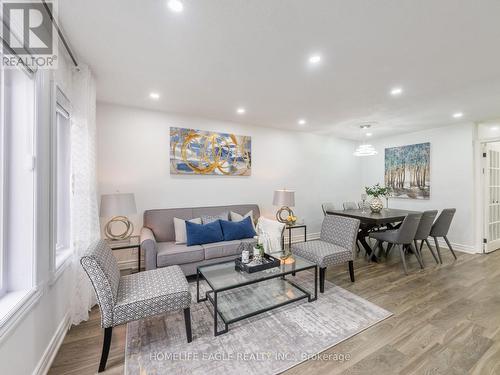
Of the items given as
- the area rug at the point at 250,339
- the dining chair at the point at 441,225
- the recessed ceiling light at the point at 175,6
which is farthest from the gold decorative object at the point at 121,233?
the dining chair at the point at 441,225

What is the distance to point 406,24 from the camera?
164 cm

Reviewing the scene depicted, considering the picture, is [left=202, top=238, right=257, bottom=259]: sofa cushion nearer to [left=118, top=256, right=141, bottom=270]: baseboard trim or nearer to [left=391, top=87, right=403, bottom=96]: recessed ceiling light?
[left=118, top=256, right=141, bottom=270]: baseboard trim

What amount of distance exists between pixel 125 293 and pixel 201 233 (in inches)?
54.7

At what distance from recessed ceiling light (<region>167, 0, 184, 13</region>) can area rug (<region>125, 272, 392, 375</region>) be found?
249 centimetres

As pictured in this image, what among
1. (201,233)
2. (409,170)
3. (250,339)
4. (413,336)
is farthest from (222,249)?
(409,170)

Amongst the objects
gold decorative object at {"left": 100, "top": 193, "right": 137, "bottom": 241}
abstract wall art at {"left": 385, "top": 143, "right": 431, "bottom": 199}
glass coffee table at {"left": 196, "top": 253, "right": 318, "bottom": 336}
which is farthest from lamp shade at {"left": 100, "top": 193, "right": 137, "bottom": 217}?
abstract wall art at {"left": 385, "top": 143, "right": 431, "bottom": 199}

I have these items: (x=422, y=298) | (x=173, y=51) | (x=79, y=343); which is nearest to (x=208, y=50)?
(x=173, y=51)

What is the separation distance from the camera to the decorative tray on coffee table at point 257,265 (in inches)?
92.6

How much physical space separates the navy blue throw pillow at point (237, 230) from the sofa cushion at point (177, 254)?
48 cm

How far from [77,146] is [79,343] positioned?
174 cm

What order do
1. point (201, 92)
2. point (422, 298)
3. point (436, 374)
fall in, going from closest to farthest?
point (436, 374) < point (422, 298) < point (201, 92)

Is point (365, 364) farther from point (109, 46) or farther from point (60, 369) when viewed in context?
point (109, 46)

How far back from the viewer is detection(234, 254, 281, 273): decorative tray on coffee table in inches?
92.6

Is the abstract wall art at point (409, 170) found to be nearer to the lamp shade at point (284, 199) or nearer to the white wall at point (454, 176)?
the white wall at point (454, 176)
